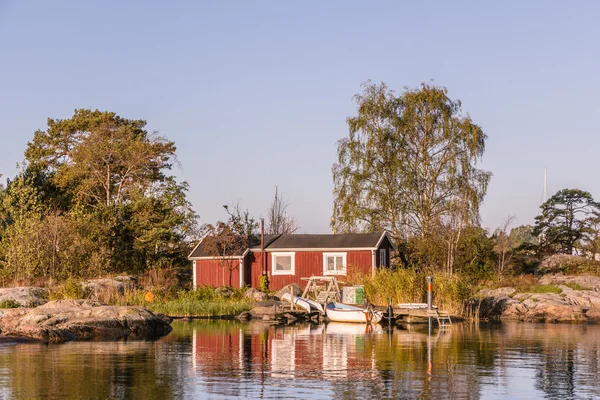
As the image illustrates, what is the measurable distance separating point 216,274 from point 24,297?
18.8 metres

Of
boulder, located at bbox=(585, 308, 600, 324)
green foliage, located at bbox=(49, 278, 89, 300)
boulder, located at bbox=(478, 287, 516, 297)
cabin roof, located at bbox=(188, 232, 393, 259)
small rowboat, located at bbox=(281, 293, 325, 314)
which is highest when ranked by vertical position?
cabin roof, located at bbox=(188, 232, 393, 259)

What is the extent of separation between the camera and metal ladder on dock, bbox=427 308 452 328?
37109 mm

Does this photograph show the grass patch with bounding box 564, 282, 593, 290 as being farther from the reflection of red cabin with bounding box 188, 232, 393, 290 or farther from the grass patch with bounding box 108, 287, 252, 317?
the grass patch with bounding box 108, 287, 252, 317

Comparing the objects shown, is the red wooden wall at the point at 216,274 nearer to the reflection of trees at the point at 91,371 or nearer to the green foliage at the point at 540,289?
the green foliage at the point at 540,289

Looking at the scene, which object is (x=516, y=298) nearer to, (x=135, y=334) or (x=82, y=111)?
(x=135, y=334)

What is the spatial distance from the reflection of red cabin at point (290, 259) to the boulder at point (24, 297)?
16459 millimetres

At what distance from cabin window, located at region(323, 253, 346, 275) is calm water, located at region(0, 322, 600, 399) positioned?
1952 centimetres

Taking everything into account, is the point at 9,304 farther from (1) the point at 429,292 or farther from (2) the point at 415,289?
(2) the point at 415,289

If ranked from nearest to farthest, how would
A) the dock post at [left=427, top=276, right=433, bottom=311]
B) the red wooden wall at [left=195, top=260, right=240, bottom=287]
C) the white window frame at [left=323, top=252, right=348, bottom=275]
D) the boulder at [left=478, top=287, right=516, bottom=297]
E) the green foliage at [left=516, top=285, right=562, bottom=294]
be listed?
the dock post at [left=427, top=276, right=433, bottom=311] < the boulder at [left=478, top=287, right=516, bottom=297] < the green foliage at [left=516, top=285, right=562, bottom=294] < the white window frame at [left=323, top=252, right=348, bottom=275] < the red wooden wall at [left=195, top=260, right=240, bottom=287]

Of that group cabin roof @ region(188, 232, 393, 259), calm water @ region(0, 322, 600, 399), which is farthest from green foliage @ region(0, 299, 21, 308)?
cabin roof @ region(188, 232, 393, 259)

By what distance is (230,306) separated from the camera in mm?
41531

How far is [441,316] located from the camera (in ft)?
124

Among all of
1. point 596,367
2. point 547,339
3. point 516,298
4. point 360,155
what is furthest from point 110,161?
point 596,367

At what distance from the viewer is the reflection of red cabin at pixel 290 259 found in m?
51.1
